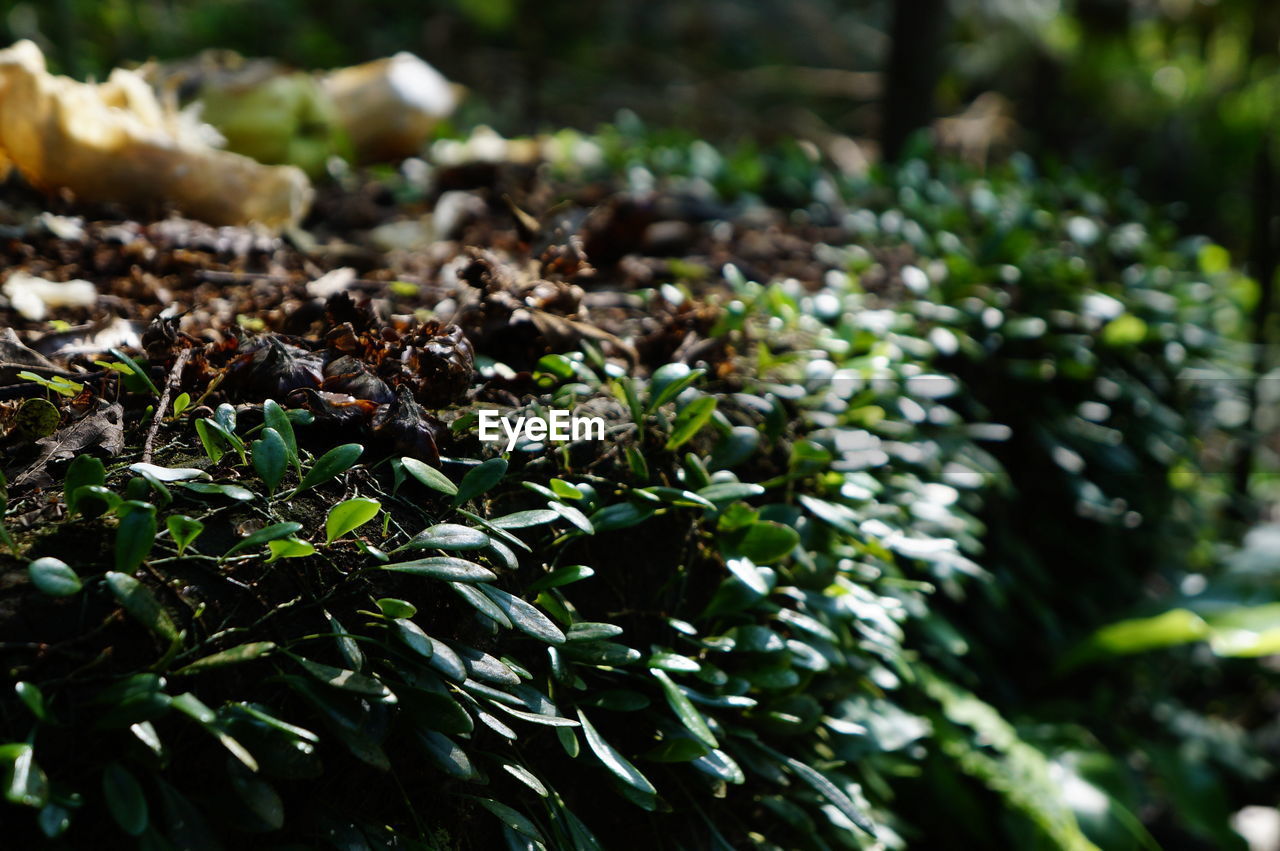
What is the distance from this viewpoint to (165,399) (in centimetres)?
150

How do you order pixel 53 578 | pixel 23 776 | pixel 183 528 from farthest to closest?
pixel 183 528, pixel 53 578, pixel 23 776

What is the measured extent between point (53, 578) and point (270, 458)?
310mm

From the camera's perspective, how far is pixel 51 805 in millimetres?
1024

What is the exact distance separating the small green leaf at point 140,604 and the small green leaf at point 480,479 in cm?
42

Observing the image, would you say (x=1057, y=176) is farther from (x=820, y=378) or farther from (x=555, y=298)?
(x=555, y=298)

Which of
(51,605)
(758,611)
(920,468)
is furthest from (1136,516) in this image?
(51,605)

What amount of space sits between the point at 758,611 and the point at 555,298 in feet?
2.44

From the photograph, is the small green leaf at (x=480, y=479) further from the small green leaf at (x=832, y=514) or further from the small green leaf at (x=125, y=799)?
the small green leaf at (x=832, y=514)

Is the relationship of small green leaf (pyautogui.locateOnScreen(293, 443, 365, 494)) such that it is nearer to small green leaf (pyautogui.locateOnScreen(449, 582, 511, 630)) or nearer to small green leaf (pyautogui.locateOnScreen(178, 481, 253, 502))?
small green leaf (pyautogui.locateOnScreen(178, 481, 253, 502))

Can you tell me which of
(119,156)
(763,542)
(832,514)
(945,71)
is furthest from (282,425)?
(945,71)

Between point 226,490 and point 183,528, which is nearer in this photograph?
point 183,528

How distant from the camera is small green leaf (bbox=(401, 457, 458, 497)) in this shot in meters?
1.42

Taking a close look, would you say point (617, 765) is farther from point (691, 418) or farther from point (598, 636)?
point (691, 418)

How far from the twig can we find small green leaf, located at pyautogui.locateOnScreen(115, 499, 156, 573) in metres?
0.24
